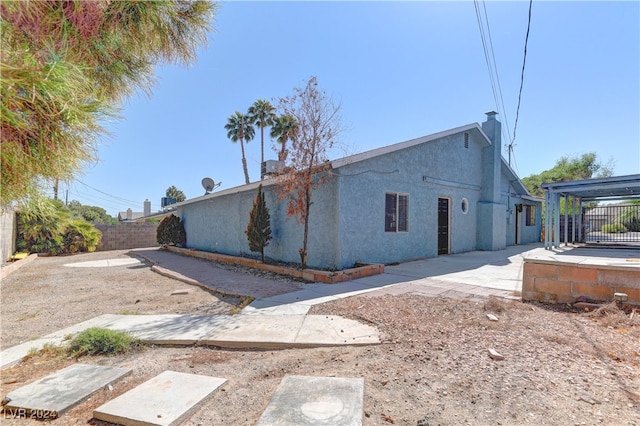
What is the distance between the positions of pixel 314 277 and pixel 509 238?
14.3 m

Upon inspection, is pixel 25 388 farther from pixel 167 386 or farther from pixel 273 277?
pixel 273 277

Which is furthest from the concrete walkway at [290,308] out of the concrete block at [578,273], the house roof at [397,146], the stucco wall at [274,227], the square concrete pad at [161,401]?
the house roof at [397,146]

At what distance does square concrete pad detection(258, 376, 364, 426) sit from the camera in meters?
2.22

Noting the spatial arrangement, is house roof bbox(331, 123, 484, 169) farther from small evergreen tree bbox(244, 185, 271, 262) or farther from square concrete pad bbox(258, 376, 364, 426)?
square concrete pad bbox(258, 376, 364, 426)

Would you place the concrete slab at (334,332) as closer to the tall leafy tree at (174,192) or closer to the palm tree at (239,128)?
the palm tree at (239,128)

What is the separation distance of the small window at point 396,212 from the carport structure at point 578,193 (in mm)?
8455

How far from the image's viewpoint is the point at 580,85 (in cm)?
1122

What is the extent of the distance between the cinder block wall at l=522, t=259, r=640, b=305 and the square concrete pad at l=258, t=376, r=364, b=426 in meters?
4.44

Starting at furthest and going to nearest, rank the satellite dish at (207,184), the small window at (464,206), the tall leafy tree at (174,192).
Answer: the tall leafy tree at (174,192) < the satellite dish at (207,184) < the small window at (464,206)

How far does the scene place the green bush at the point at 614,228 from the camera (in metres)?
23.4

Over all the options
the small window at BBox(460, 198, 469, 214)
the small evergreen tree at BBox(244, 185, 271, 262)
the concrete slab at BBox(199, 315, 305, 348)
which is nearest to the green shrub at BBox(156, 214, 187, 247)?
the small evergreen tree at BBox(244, 185, 271, 262)

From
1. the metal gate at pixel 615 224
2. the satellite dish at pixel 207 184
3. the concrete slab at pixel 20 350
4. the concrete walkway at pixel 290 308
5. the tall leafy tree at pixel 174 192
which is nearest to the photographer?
the concrete slab at pixel 20 350

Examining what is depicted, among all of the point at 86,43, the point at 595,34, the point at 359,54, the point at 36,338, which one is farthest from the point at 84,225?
the point at 595,34

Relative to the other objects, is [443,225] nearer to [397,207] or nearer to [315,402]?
[397,207]
